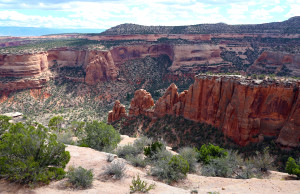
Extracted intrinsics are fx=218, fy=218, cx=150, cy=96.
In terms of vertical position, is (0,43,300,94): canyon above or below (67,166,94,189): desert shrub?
above

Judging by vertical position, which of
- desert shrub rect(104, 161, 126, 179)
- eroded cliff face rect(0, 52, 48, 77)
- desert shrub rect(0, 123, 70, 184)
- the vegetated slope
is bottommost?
desert shrub rect(104, 161, 126, 179)

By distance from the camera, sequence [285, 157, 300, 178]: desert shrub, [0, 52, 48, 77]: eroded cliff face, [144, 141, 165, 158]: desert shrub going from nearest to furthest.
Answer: [285, 157, 300, 178]: desert shrub → [144, 141, 165, 158]: desert shrub → [0, 52, 48, 77]: eroded cliff face

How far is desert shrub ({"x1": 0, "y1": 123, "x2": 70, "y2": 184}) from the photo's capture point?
11.9 m

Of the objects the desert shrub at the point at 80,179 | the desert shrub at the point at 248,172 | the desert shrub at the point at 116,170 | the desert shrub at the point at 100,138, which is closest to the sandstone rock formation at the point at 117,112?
the desert shrub at the point at 100,138

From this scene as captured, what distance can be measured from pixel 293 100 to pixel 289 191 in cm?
1372

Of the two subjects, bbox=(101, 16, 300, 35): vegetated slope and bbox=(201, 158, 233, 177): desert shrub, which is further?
bbox=(101, 16, 300, 35): vegetated slope

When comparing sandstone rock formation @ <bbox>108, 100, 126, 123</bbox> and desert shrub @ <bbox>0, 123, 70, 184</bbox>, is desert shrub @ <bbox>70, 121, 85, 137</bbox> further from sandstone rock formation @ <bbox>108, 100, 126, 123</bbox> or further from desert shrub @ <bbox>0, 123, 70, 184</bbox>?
desert shrub @ <bbox>0, 123, 70, 184</bbox>

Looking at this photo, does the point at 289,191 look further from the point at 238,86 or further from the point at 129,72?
the point at 129,72

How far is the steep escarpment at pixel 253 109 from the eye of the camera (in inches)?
930

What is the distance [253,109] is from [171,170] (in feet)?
48.6

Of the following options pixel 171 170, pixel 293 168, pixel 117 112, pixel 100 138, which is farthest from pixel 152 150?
pixel 117 112

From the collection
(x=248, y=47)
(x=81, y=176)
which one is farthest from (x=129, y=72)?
(x=81, y=176)

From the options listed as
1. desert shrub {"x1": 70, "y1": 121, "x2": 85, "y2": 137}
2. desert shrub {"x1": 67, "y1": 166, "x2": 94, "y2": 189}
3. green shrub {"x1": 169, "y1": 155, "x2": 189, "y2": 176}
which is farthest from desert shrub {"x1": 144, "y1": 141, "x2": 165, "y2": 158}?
desert shrub {"x1": 70, "y1": 121, "x2": 85, "y2": 137}

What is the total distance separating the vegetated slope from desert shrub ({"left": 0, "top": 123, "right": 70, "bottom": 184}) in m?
86.6
